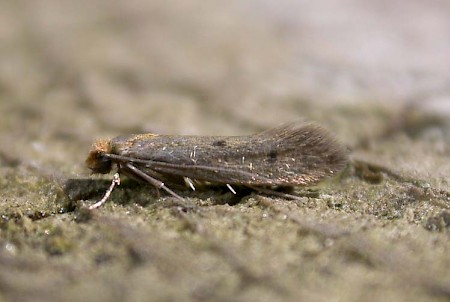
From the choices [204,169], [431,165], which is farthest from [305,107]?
[204,169]

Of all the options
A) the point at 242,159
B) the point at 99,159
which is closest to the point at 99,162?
the point at 99,159

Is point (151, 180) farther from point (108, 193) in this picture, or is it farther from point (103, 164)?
point (103, 164)

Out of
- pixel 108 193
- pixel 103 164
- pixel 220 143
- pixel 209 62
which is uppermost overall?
pixel 209 62

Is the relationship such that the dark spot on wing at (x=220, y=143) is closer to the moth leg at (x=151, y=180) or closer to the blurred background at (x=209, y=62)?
the moth leg at (x=151, y=180)

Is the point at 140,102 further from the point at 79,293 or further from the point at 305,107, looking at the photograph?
the point at 79,293

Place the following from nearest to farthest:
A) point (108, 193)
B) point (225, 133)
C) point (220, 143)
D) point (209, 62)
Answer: point (108, 193), point (220, 143), point (225, 133), point (209, 62)

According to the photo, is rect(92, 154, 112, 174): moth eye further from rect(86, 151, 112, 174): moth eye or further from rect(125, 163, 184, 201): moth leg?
rect(125, 163, 184, 201): moth leg
